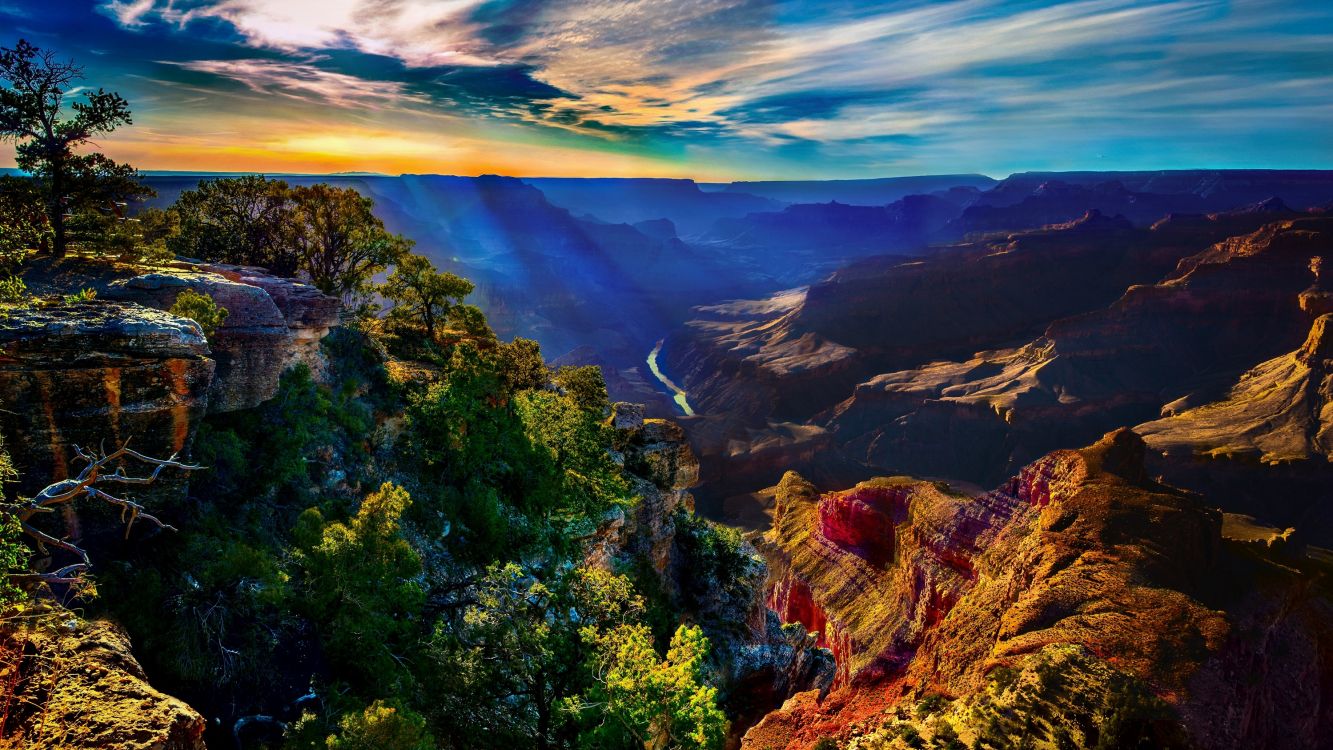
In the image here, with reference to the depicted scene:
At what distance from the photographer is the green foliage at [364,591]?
12.9 meters

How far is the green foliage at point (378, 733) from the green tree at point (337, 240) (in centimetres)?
2779

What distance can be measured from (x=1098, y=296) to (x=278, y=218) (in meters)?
182

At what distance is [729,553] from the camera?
32719 millimetres

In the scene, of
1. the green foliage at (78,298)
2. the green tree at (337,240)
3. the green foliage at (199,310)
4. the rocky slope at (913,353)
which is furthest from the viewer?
the rocky slope at (913,353)

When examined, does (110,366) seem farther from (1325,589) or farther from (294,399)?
(1325,589)

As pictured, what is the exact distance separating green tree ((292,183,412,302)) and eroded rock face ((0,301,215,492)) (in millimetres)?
19235

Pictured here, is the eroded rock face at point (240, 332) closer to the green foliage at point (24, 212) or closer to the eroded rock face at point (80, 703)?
the green foliage at point (24, 212)

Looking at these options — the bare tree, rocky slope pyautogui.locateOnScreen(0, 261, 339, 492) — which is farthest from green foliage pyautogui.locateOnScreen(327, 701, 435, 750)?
rocky slope pyautogui.locateOnScreen(0, 261, 339, 492)

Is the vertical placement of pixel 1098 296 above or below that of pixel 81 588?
above

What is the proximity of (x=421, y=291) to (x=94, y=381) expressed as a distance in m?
21.2

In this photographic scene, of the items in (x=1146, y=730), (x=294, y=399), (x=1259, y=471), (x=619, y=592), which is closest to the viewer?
(x=619, y=592)

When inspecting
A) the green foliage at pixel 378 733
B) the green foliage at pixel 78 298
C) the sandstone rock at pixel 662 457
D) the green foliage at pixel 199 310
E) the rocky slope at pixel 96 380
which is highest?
the green foliage at pixel 78 298

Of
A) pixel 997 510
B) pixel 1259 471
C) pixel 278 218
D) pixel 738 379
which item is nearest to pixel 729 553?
pixel 997 510

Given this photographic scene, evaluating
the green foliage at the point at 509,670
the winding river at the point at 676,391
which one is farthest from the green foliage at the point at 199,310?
the winding river at the point at 676,391
